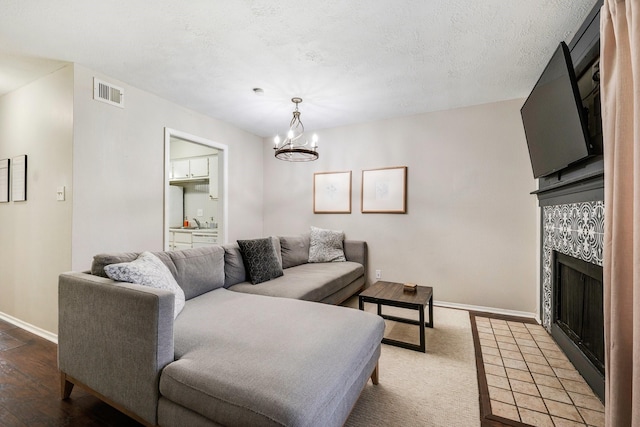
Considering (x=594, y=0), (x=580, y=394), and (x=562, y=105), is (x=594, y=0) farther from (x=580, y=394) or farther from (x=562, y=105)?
(x=580, y=394)

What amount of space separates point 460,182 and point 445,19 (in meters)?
2.06

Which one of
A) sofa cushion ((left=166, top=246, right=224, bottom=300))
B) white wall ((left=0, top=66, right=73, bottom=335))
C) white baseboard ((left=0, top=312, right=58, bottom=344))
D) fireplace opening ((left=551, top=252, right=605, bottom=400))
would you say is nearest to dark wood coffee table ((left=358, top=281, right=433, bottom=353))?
fireplace opening ((left=551, top=252, right=605, bottom=400))

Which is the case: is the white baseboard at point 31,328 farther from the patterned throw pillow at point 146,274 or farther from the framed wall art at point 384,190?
the framed wall art at point 384,190

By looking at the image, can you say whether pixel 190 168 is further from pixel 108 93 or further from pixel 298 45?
pixel 298 45

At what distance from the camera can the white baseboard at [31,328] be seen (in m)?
2.58

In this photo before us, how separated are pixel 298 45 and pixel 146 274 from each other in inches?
78.5

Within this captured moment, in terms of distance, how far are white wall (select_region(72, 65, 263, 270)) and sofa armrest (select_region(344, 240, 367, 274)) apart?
241 centimetres

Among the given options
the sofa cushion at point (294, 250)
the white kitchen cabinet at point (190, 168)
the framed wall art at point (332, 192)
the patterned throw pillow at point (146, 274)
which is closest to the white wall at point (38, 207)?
the patterned throw pillow at point (146, 274)

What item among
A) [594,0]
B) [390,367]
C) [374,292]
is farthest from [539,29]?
[390,367]

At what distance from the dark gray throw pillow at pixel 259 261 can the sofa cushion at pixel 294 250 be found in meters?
0.64

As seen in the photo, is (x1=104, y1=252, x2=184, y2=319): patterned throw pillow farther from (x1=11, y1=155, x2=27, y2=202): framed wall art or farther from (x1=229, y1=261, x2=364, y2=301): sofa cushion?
(x1=11, y1=155, x2=27, y2=202): framed wall art

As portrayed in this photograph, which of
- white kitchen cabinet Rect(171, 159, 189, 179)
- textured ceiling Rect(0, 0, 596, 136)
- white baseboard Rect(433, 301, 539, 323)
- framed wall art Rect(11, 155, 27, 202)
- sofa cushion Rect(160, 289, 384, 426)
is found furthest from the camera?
white kitchen cabinet Rect(171, 159, 189, 179)

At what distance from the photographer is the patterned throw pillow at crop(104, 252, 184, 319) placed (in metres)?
1.55

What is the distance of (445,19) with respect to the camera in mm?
1955
